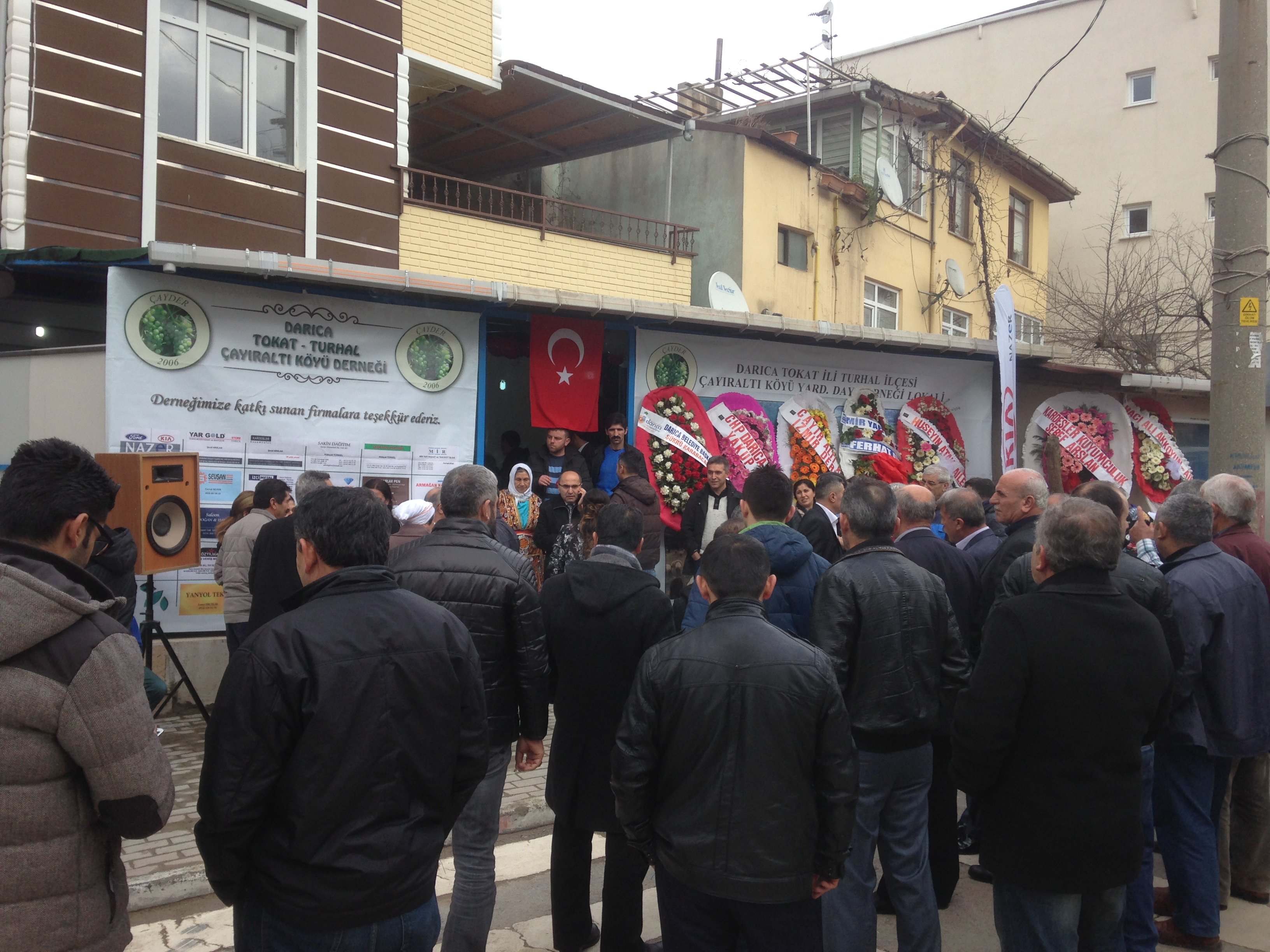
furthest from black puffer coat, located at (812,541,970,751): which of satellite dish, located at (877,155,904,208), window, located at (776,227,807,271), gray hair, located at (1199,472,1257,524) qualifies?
satellite dish, located at (877,155,904,208)

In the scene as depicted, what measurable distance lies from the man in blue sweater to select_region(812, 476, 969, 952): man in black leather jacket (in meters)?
0.39

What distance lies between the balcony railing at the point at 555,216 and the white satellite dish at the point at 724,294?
2196 mm

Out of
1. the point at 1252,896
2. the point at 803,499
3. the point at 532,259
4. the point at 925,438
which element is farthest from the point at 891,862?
the point at 532,259

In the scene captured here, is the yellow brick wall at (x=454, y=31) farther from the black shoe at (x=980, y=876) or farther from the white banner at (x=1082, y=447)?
the black shoe at (x=980, y=876)

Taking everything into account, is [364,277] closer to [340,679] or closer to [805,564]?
[805,564]

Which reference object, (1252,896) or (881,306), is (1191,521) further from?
(881,306)

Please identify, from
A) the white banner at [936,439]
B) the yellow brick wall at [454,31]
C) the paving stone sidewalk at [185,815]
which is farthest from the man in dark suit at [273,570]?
the yellow brick wall at [454,31]

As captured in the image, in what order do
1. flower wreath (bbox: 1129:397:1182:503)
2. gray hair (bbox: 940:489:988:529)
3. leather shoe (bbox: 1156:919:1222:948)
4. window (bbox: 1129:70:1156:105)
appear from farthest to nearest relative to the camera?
window (bbox: 1129:70:1156:105)
flower wreath (bbox: 1129:397:1182:503)
gray hair (bbox: 940:489:988:529)
leather shoe (bbox: 1156:919:1222:948)

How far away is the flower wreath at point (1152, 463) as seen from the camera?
11953mm

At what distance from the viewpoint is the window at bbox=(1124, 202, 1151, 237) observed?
80.8 feet

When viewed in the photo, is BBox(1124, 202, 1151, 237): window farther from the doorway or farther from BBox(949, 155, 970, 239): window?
the doorway

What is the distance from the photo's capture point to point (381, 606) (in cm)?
263

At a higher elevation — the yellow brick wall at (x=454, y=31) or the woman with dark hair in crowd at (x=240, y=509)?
the yellow brick wall at (x=454, y=31)

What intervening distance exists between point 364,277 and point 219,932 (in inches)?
197
